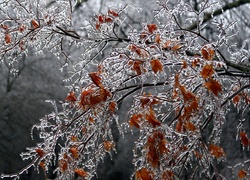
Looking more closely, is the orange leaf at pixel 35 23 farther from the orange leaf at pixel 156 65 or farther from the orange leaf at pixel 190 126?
the orange leaf at pixel 190 126

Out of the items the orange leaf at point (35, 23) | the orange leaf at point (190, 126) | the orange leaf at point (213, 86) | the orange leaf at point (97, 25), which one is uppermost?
the orange leaf at point (97, 25)

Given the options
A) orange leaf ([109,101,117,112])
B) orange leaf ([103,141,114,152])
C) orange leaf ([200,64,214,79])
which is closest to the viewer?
orange leaf ([200,64,214,79])

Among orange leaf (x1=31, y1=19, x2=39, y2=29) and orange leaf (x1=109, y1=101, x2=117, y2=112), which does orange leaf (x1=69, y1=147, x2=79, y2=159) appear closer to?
orange leaf (x1=109, y1=101, x2=117, y2=112)

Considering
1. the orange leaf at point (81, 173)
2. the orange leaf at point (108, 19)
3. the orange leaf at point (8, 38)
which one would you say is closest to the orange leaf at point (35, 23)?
the orange leaf at point (8, 38)

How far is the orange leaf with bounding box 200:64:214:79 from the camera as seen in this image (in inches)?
38.0

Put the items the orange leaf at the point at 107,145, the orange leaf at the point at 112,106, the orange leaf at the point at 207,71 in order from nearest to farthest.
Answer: the orange leaf at the point at 207,71 < the orange leaf at the point at 112,106 < the orange leaf at the point at 107,145

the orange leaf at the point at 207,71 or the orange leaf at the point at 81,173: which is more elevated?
the orange leaf at the point at 207,71

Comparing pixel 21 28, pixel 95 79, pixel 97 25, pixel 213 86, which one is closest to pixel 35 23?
pixel 21 28

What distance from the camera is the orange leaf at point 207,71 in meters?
0.97

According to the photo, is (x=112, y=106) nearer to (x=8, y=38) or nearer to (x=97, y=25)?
(x=97, y=25)

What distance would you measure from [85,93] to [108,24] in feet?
1.20

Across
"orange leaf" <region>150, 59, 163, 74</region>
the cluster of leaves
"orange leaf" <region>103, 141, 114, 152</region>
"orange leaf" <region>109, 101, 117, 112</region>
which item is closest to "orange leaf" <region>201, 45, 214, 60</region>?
the cluster of leaves

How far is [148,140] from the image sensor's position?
99 centimetres

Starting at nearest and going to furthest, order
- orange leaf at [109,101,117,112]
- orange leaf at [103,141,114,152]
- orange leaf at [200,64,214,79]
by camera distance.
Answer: orange leaf at [200,64,214,79], orange leaf at [109,101,117,112], orange leaf at [103,141,114,152]
